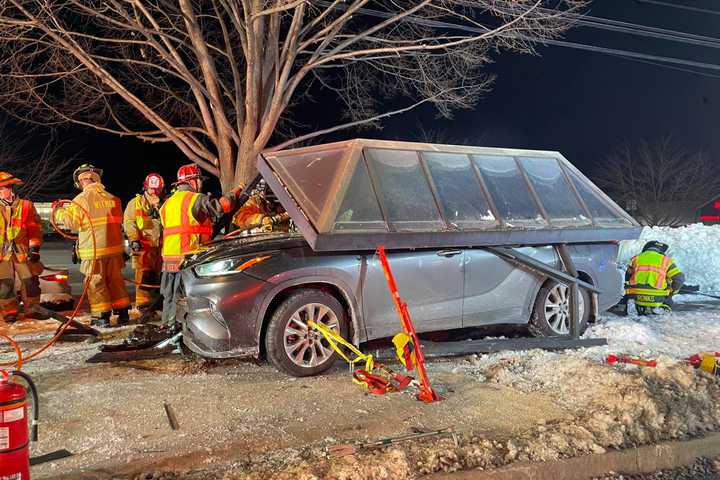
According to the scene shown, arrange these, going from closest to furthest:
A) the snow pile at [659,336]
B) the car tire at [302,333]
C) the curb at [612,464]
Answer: the curb at [612,464], the car tire at [302,333], the snow pile at [659,336]

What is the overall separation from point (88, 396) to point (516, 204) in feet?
15.2

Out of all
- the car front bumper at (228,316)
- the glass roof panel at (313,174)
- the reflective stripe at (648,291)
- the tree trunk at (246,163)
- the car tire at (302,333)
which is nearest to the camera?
the car front bumper at (228,316)

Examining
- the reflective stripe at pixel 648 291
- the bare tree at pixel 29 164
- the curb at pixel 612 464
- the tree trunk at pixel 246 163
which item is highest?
the bare tree at pixel 29 164

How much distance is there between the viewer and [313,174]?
565 cm

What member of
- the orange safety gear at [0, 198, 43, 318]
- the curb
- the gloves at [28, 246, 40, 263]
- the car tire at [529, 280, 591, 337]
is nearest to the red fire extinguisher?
the curb

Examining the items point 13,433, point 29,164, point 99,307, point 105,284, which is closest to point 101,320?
point 99,307

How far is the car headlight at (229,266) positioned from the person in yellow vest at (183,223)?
1.40 meters

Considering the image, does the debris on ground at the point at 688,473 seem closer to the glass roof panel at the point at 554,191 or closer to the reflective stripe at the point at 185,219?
the glass roof panel at the point at 554,191

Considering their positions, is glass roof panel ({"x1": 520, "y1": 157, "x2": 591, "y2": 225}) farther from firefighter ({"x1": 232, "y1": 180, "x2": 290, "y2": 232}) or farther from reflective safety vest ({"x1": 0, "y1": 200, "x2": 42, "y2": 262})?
reflective safety vest ({"x1": 0, "y1": 200, "x2": 42, "y2": 262})

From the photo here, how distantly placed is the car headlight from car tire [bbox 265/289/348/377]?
0.46 m

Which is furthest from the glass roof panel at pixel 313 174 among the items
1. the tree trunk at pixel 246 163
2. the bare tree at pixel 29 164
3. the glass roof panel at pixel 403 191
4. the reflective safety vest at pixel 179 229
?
the bare tree at pixel 29 164

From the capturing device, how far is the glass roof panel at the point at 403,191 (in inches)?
220

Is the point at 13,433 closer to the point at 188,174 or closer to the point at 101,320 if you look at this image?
the point at 188,174

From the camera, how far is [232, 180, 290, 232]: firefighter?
673cm
